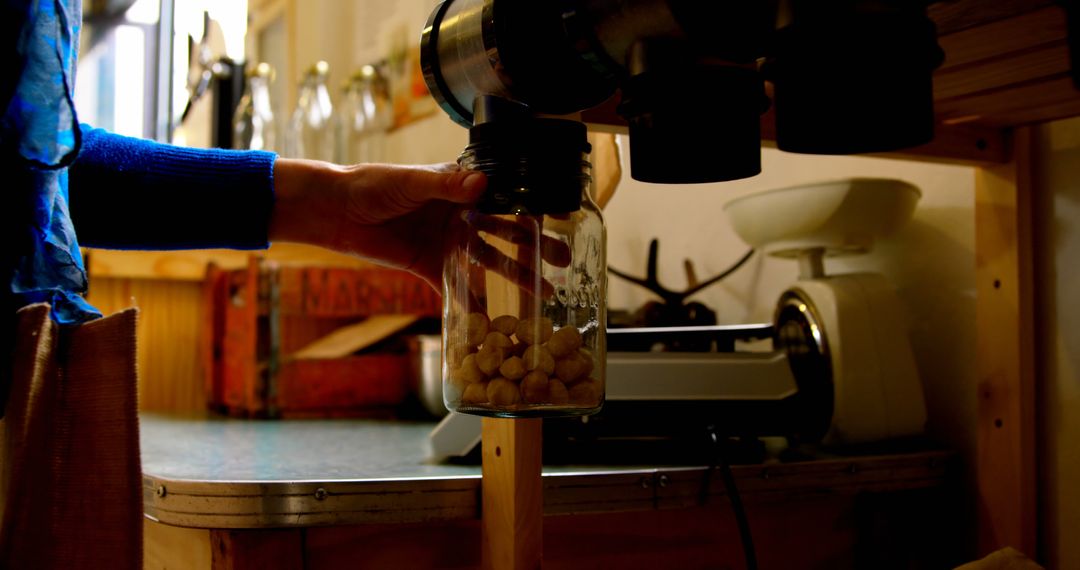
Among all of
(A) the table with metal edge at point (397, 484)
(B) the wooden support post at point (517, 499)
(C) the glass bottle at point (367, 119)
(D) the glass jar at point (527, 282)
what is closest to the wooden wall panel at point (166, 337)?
(C) the glass bottle at point (367, 119)

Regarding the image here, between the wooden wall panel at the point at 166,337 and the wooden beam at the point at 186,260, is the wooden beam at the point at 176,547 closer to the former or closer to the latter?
the wooden beam at the point at 186,260

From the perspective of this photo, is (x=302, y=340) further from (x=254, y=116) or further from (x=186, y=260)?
(x=254, y=116)

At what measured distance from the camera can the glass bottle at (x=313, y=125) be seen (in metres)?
2.10

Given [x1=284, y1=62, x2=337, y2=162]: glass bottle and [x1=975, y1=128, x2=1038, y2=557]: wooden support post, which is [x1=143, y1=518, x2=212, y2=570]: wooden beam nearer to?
[x1=975, y1=128, x2=1038, y2=557]: wooden support post

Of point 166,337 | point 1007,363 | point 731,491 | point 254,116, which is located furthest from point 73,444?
point 254,116

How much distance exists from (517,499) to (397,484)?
11 cm

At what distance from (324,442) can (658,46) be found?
2.74 feet

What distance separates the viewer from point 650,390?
0.89 m

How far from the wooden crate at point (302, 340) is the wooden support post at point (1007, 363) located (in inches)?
35.6

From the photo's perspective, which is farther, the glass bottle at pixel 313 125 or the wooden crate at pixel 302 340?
the glass bottle at pixel 313 125

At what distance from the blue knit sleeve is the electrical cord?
0.43 metres

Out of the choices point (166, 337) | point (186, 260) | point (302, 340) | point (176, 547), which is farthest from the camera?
point (166, 337)

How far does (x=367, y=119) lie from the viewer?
2195 mm

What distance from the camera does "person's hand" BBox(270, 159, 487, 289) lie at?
719 millimetres
